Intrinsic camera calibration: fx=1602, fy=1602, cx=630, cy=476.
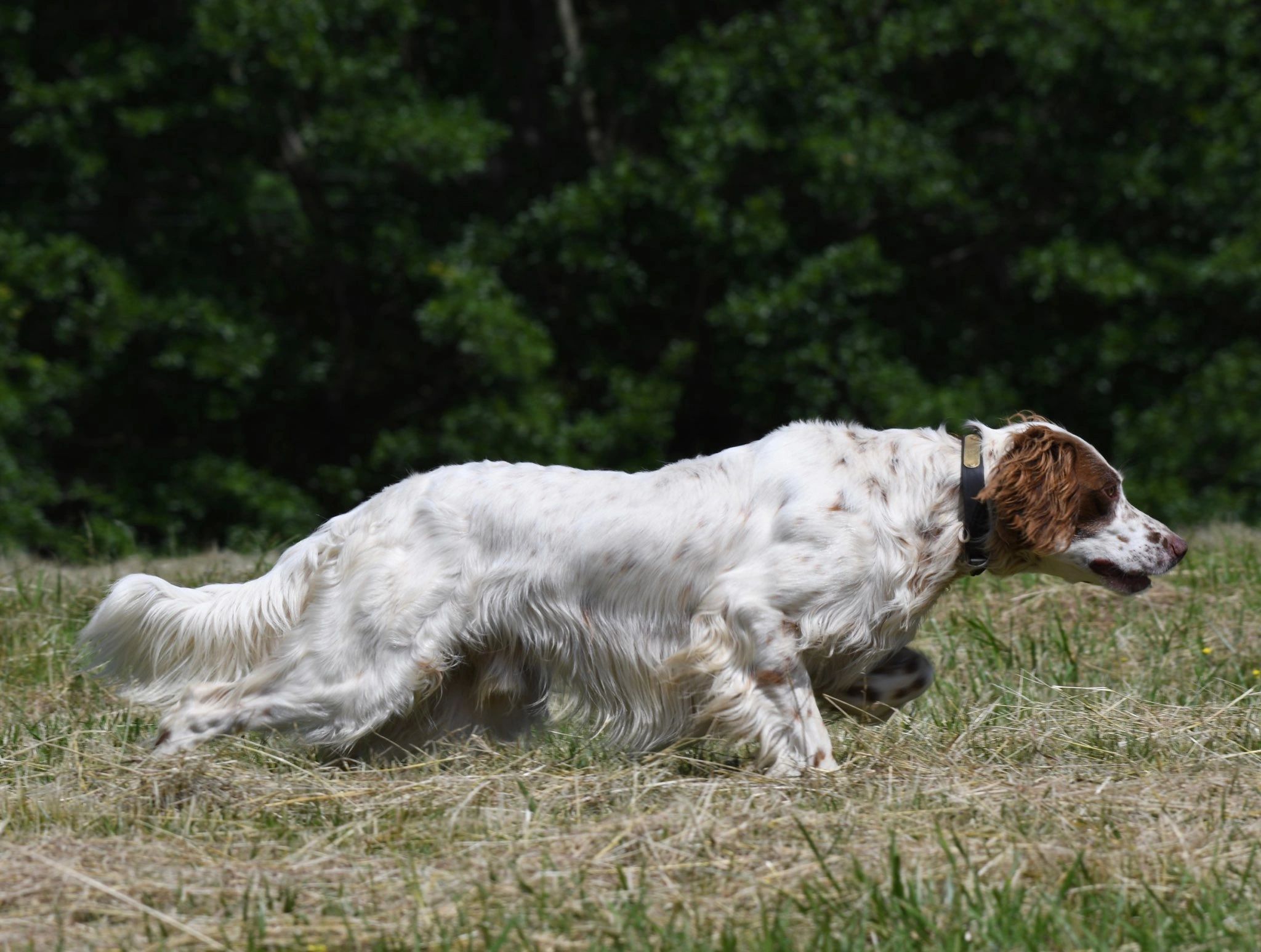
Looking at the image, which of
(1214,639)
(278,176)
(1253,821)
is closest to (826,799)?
(1253,821)

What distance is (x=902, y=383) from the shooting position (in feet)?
39.8

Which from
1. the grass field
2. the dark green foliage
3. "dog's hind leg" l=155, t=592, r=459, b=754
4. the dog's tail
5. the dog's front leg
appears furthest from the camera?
the dark green foliage

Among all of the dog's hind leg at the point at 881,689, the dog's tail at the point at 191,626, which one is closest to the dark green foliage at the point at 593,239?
the dog's tail at the point at 191,626

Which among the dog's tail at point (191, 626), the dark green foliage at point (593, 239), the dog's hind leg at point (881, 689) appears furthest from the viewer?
the dark green foliage at point (593, 239)

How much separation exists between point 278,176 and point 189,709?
9014 mm

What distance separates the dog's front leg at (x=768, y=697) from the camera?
3887 mm

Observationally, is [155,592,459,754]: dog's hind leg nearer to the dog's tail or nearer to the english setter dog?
the english setter dog

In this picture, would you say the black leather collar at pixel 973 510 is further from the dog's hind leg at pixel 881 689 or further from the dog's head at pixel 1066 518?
the dog's hind leg at pixel 881 689

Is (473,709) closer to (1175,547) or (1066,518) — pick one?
(1066,518)

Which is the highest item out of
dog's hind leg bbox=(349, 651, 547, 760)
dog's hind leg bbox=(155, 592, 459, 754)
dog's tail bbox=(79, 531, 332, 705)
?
dog's tail bbox=(79, 531, 332, 705)

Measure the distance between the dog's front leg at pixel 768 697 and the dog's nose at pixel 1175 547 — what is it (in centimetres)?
107

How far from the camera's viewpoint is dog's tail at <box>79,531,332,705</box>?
4.30 metres

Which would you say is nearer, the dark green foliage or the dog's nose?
the dog's nose

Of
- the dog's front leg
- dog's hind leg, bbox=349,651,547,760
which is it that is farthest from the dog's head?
dog's hind leg, bbox=349,651,547,760
